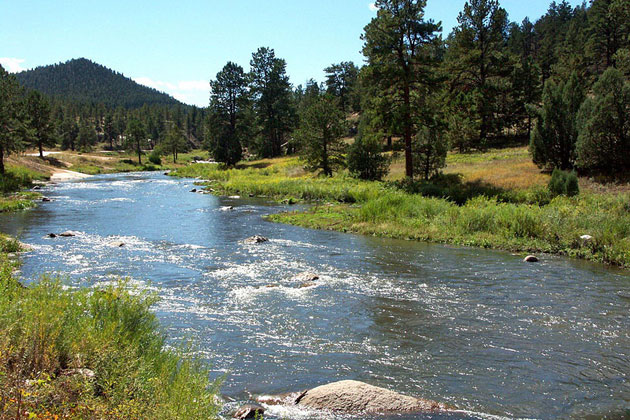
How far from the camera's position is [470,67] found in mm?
55594

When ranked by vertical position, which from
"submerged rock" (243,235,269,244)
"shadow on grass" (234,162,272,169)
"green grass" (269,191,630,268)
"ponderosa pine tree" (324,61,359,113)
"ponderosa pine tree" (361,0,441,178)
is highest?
"ponderosa pine tree" (324,61,359,113)

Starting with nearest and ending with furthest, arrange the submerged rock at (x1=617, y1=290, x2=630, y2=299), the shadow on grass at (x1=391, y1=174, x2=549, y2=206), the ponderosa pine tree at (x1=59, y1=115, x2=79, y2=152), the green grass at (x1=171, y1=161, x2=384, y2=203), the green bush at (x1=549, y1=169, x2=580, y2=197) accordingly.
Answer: the submerged rock at (x1=617, y1=290, x2=630, y2=299)
the green bush at (x1=549, y1=169, x2=580, y2=197)
the shadow on grass at (x1=391, y1=174, x2=549, y2=206)
the green grass at (x1=171, y1=161, x2=384, y2=203)
the ponderosa pine tree at (x1=59, y1=115, x2=79, y2=152)

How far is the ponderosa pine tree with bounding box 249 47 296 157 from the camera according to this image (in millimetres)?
81562

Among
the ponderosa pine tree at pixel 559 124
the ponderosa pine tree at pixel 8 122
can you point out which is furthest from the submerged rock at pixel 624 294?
the ponderosa pine tree at pixel 8 122

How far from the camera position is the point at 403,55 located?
3631 cm

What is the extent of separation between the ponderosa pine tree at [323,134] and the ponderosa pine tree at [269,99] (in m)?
34.1

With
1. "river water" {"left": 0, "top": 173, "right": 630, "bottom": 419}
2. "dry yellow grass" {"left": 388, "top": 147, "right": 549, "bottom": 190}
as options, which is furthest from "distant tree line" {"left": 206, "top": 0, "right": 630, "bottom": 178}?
"river water" {"left": 0, "top": 173, "right": 630, "bottom": 419}

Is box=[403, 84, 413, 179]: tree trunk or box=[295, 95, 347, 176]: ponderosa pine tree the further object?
box=[295, 95, 347, 176]: ponderosa pine tree

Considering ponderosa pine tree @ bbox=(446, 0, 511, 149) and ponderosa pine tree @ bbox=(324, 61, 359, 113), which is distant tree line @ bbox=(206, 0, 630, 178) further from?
ponderosa pine tree @ bbox=(324, 61, 359, 113)

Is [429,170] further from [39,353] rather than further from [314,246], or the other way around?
[39,353]

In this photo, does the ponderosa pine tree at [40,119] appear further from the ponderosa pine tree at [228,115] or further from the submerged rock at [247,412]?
the submerged rock at [247,412]

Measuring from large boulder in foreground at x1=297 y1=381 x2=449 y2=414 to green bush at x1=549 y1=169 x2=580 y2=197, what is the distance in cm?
2266

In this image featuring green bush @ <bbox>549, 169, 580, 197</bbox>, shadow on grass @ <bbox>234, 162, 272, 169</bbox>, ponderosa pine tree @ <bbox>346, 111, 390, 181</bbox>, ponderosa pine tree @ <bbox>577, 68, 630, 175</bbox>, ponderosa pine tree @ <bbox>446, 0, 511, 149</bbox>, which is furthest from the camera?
shadow on grass @ <bbox>234, 162, 272, 169</bbox>

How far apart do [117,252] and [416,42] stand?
2808 centimetres
